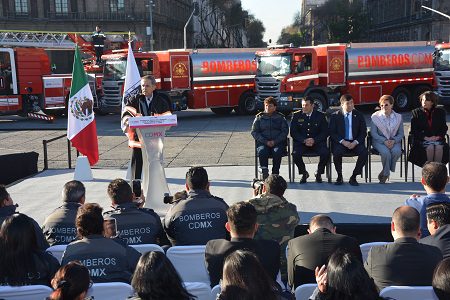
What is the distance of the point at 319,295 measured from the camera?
351 centimetres

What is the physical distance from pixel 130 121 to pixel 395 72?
69.3 ft

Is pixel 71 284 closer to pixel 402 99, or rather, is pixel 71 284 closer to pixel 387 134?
pixel 387 134

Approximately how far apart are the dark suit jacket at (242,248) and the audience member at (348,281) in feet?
3.14

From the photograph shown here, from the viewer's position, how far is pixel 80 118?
1116 centimetres

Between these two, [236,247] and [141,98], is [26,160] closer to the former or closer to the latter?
[141,98]

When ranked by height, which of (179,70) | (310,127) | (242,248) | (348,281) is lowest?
(242,248)

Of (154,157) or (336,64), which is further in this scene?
(336,64)

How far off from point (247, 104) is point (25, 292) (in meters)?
24.4

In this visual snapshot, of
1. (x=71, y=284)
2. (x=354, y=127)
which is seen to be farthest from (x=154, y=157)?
(x=71, y=284)

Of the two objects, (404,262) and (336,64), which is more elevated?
(336,64)

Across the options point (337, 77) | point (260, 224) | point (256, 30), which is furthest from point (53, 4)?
point (260, 224)

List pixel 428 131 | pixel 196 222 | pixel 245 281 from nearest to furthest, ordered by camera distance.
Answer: pixel 245 281, pixel 196 222, pixel 428 131

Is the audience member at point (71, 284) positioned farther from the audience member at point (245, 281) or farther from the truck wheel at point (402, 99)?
the truck wheel at point (402, 99)

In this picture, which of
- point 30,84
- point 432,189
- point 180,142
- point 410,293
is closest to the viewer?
point 410,293
